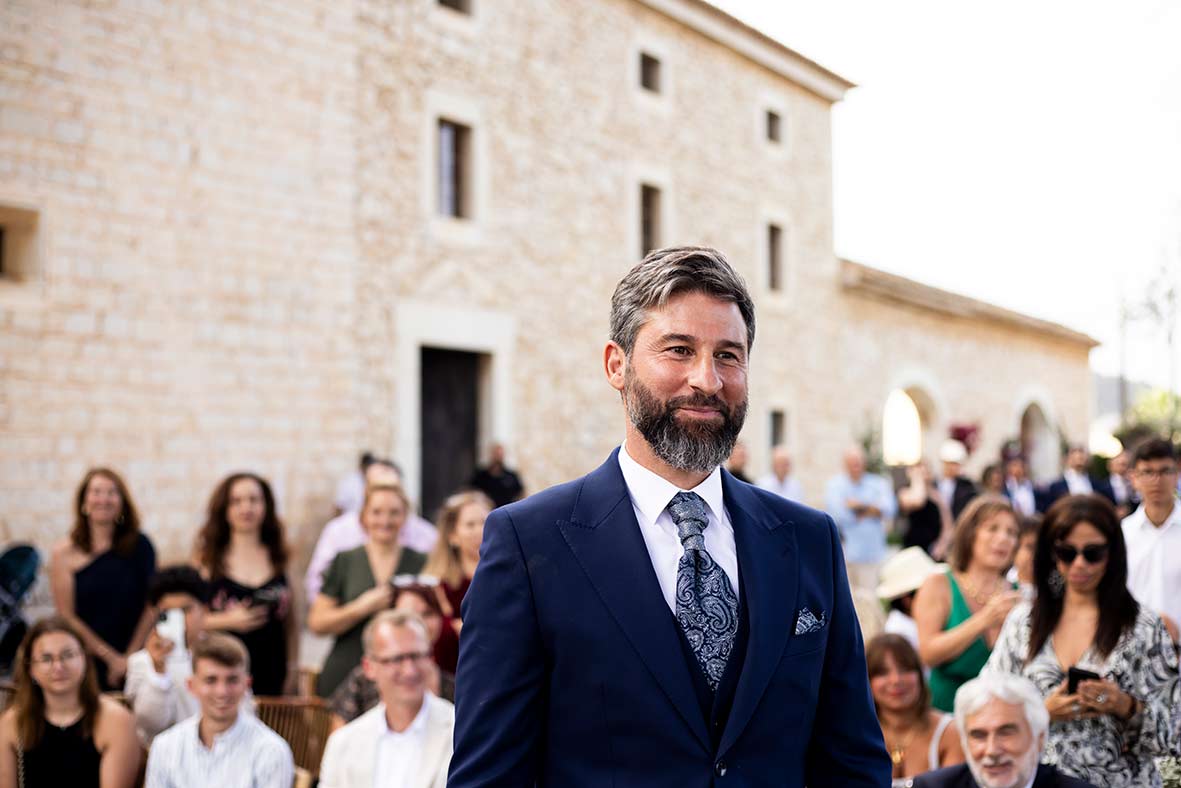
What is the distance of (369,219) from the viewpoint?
36.5 ft

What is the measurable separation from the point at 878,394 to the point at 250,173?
12909mm

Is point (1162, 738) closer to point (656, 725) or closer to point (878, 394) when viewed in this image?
point (656, 725)

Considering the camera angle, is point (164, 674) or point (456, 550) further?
point (456, 550)

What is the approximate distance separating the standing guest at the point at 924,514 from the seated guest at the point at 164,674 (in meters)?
7.06

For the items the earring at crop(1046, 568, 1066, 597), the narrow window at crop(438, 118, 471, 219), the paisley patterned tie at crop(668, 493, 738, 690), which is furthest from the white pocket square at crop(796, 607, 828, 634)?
the narrow window at crop(438, 118, 471, 219)

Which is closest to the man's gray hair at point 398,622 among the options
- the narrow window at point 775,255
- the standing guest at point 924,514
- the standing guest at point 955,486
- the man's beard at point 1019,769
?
the man's beard at point 1019,769

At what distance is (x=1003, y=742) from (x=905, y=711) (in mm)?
965

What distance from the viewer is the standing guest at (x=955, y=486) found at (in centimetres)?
1171

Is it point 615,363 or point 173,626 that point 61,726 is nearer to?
point 173,626

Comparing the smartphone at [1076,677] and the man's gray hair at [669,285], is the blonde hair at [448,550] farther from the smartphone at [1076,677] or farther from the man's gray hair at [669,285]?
the man's gray hair at [669,285]

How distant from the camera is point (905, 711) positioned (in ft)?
14.6

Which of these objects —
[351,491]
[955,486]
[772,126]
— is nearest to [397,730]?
[351,491]

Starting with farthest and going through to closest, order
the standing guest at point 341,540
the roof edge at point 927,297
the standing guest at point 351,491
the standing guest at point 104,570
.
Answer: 1. the roof edge at point 927,297
2. the standing guest at point 351,491
3. the standing guest at point 341,540
4. the standing guest at point 104,570

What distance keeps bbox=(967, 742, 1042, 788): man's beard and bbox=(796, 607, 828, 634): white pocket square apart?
6.33ft
